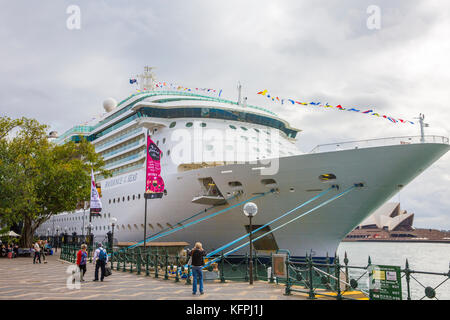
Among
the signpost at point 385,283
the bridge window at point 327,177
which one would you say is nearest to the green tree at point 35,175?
the bridge window at point 327,177

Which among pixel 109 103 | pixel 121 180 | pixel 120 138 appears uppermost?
pixel 109 103

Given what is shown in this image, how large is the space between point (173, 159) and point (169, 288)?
41.4ft

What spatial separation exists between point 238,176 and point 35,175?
18.2 metres

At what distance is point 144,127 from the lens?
86.9 ft

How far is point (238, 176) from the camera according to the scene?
19188 millimetres

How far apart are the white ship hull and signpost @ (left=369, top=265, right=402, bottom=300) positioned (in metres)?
8.64

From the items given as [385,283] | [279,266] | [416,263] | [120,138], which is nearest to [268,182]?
[279,266]

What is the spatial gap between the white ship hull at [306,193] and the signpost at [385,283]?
28.4ft

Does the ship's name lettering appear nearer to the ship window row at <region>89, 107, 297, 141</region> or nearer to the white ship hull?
the white ship hull

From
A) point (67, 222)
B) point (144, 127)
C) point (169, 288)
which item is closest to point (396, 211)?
point (67, 222)

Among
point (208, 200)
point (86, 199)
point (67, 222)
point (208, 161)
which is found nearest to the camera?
point (208, 200)

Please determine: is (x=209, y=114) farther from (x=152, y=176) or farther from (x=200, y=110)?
(x=152, y=176)

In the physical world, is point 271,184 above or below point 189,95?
below
